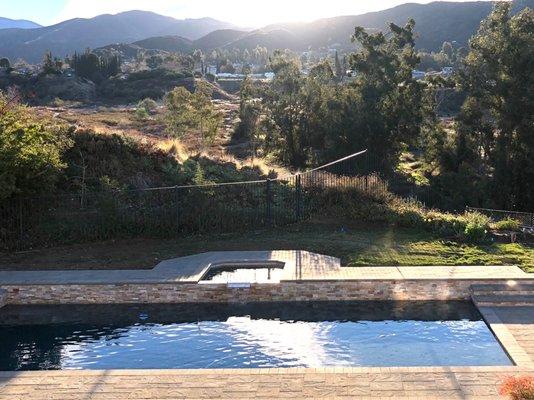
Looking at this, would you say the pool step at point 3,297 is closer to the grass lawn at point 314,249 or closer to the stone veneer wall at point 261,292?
the stone veneer wall at point 261,292

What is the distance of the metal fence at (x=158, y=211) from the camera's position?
13.2 meters

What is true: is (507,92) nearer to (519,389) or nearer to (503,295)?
(503,295)

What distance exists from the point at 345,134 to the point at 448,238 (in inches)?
447

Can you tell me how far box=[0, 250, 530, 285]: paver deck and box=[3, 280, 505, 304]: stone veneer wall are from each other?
0.10 m

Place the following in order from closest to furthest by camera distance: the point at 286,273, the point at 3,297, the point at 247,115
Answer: the point at 3,297, the point at 286,273, the point at 247,115

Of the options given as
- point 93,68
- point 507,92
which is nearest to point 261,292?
point 507,92

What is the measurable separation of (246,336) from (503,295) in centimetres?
432

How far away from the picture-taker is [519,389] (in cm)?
538

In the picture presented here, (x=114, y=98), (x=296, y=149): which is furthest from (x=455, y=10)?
(x=296, y=149)

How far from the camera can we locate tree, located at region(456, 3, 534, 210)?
24.1 m

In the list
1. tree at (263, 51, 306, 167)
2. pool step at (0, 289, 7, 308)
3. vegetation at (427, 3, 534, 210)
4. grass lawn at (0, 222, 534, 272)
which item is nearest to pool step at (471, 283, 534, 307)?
grass lawn at (0, 222, 534, 272)

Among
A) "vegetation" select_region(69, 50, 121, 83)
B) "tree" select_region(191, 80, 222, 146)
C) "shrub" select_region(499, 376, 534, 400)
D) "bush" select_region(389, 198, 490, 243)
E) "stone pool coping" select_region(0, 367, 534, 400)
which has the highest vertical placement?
"vegetation" select_region(69, 50, 121, 83)

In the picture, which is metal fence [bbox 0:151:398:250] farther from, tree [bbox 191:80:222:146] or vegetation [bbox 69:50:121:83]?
vegetation [bbox 69:50:121:83]

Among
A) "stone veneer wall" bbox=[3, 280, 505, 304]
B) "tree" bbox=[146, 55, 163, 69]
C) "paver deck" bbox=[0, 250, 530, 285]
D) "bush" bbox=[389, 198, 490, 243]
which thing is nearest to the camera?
"stone veneer wall" bbox=[3, 280, 505, 304]
